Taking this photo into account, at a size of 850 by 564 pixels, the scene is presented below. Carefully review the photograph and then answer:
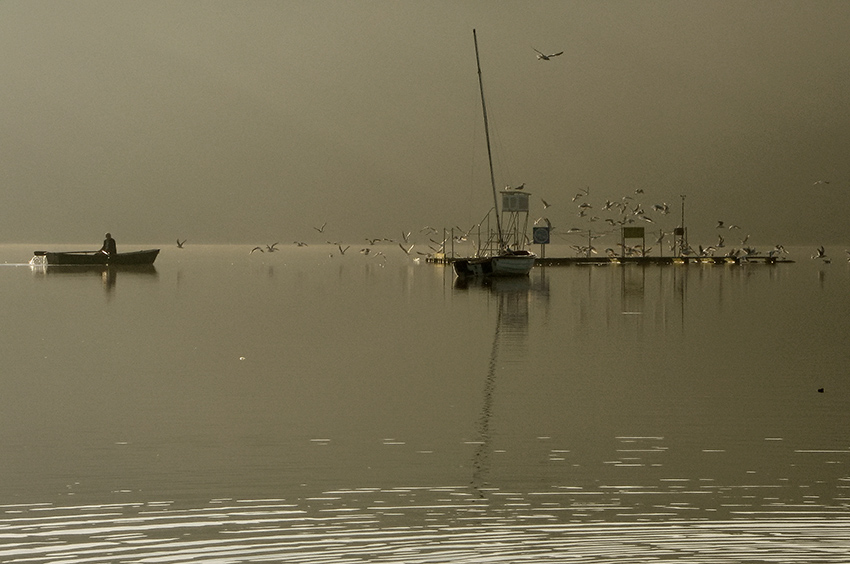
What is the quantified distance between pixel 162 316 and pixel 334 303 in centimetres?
1415

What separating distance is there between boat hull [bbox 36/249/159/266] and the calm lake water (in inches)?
2930

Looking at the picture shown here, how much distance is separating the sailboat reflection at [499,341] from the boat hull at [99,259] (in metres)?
39.7

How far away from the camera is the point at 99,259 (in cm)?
11469

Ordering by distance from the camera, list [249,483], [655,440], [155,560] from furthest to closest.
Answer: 1. [655,440]
2. [249,483]
3. [155,560]

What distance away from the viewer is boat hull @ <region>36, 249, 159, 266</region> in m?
114

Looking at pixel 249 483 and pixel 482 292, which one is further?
pixel 482 292

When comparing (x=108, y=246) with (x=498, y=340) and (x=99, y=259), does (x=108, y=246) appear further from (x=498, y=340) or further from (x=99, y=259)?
(x=498, y=340)

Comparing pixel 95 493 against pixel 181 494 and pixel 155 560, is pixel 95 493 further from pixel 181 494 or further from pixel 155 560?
pixel 155 560

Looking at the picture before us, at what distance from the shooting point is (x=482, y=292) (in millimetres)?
72562

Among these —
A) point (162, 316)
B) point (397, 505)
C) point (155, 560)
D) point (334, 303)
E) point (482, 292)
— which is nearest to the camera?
point (155, 560)

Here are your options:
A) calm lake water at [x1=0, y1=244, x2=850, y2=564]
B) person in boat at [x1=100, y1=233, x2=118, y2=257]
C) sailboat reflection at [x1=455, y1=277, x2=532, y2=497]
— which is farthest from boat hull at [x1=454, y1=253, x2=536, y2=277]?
calm lake water at [x1=0, y1=244, x2=850, y2=564]

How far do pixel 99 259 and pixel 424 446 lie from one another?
101329 mm

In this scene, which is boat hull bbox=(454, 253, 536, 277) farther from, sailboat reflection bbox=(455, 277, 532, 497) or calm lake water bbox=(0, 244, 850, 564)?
calm lake water bbox=(0, 244, 850, 564)

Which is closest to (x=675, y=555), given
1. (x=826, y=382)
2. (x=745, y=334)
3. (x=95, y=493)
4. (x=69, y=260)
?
(x=95, y=493)
